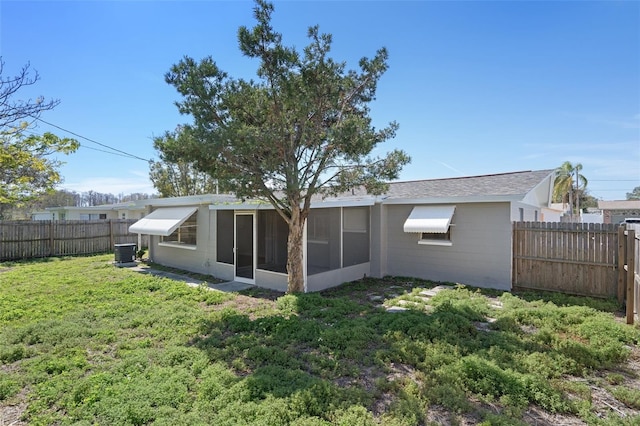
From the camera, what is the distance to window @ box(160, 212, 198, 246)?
1280 centimetres

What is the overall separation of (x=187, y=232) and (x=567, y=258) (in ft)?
43.9

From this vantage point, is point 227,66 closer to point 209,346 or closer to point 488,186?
point 209,346

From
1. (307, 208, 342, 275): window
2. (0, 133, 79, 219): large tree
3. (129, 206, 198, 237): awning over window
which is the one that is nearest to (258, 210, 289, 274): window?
(307, 208, 342, 275): window

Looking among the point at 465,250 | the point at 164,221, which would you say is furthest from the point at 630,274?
the point at 164,221

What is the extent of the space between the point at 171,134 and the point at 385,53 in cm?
564

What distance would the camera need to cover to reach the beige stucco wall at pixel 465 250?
31.9 feet

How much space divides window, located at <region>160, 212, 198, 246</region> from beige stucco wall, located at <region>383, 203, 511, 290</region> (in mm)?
7907

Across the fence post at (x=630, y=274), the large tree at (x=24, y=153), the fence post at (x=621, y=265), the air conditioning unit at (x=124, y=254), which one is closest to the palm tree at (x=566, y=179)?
the fence post at (x=621, y=265)

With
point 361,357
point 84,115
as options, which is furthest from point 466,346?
point 84,115

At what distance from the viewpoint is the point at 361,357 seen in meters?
4.96

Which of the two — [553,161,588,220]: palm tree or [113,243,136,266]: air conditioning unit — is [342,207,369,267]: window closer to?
[113,243,136,266]: air conditioning unit

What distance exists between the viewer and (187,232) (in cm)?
1323

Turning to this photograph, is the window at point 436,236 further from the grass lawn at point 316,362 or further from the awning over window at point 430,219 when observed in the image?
the grass lawn at point 316,362

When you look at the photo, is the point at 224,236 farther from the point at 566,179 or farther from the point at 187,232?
the point at 566,179
